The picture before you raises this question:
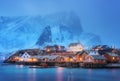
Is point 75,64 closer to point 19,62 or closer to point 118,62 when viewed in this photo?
point 118,62

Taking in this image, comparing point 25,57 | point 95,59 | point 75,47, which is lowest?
point 95,59

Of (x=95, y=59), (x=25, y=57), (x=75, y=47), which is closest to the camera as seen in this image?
(x=95, y=59)

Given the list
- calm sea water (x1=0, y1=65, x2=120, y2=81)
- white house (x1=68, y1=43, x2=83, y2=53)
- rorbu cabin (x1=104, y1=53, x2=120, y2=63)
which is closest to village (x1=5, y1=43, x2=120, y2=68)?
rorbu cabin (x1=104, y1=53, x2=120, y2=63)

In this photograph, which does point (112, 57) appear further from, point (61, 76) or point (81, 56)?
point (61, 76)

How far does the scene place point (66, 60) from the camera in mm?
51031

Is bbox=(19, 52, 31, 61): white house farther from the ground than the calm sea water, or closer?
farther from the ground

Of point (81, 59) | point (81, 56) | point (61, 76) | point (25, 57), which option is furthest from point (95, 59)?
point (25, 57)

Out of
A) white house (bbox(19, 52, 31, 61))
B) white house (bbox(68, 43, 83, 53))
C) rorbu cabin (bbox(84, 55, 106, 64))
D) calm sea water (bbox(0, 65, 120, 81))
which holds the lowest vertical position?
calm sea water (bbox(0, 65, 120, 81))

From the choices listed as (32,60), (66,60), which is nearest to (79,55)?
(66,60)

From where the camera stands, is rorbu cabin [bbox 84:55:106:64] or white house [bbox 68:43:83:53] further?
white house [bbox 68:43:83:53]

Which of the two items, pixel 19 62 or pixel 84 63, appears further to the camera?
pixel 19 62

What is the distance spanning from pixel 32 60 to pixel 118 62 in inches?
575

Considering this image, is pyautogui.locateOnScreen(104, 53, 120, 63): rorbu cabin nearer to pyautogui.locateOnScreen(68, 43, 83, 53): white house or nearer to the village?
the village

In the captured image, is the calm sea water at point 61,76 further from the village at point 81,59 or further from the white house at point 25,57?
the white house at point 25,57
